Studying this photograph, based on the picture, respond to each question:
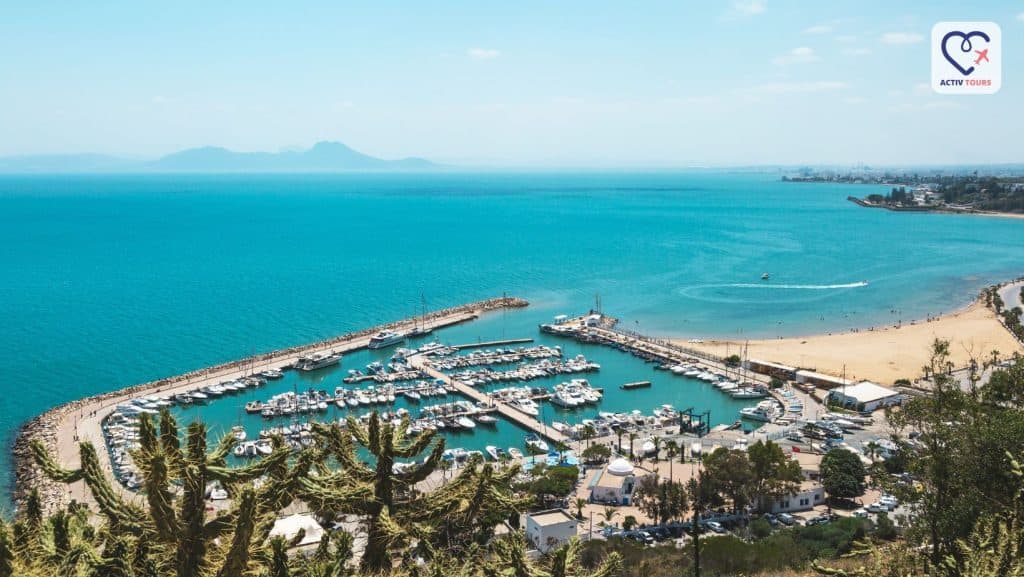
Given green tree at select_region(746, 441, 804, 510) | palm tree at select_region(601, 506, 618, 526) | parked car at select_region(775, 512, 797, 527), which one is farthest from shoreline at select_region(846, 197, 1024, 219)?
palm tree at select_region(601, 506, 618, 526)

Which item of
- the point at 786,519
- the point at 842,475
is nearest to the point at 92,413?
the point at 786,519

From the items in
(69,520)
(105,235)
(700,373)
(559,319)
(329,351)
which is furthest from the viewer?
(105,235)

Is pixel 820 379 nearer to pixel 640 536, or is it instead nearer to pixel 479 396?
pixel 479 396

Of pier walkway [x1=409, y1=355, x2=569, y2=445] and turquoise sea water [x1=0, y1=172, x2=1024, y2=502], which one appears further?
turquoise sea water [x1=0, y1=172, x2=1024, y2=502]

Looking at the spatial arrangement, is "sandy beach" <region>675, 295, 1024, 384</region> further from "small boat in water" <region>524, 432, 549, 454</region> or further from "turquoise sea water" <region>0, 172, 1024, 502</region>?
"small boat in water" <region>524, 432, 549, 454</region>

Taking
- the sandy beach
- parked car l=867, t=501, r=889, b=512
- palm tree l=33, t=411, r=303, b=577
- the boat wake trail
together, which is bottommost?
parked car l=867, t=501, r=889, b=512

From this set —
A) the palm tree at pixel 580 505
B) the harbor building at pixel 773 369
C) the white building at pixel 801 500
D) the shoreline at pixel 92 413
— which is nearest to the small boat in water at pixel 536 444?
the palm tree at pixel 580 505

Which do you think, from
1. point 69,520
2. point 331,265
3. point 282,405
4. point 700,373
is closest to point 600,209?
point 331,265

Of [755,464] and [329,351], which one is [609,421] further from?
[329,351]
